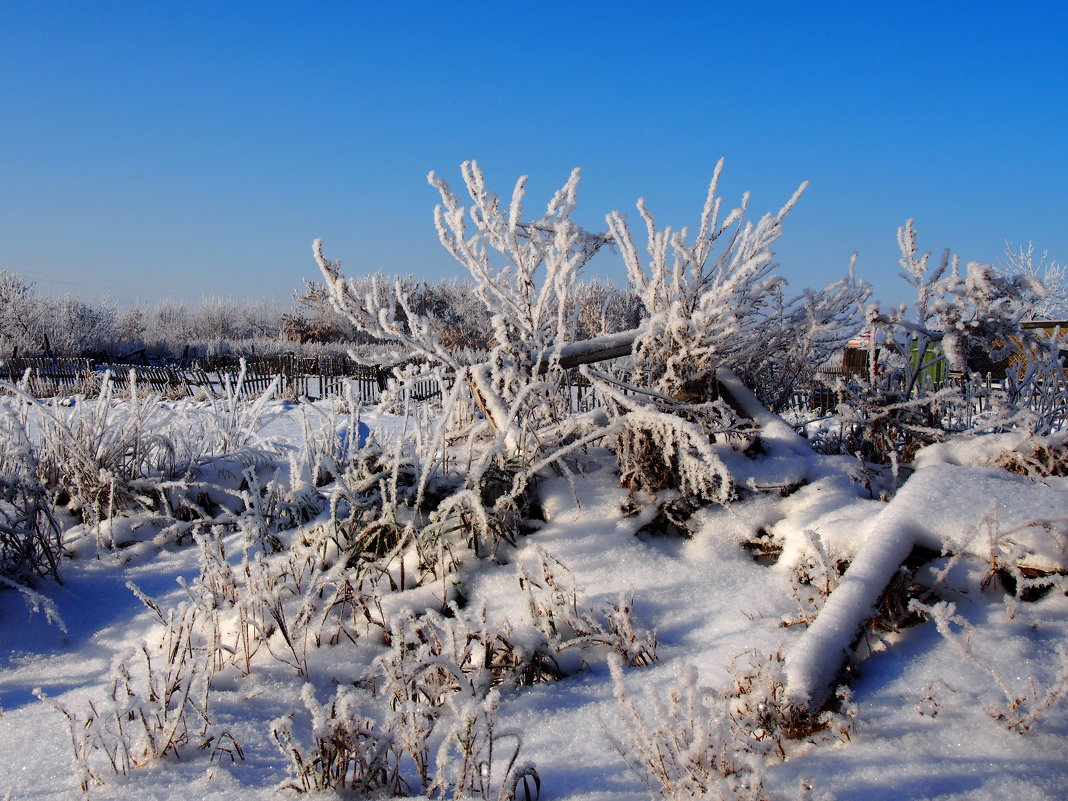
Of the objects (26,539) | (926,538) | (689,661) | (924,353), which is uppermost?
(924,353)

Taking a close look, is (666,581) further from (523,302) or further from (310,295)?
(310,295)

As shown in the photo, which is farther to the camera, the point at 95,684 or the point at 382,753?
the point at 95,684

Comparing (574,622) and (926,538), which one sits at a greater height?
(926,538)

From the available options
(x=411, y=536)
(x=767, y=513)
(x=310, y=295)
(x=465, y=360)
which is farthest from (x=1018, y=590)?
(x=310, y=295)

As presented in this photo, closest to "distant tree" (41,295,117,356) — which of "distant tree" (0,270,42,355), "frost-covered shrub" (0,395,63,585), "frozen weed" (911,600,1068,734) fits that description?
"distant tree" (0,270,42,355)

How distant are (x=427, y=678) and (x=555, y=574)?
0.72 meters

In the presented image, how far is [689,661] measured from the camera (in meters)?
2.20

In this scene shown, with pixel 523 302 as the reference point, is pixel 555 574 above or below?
below

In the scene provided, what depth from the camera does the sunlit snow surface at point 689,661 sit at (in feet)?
5.47

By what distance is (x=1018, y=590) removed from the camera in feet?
7.30

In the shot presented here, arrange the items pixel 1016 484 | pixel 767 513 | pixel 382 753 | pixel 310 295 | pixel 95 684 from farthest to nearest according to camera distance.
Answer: pixel 310 295 < pixel 767 513 < pixel 1016 484 < pixel 95 684 < pixel 382 753

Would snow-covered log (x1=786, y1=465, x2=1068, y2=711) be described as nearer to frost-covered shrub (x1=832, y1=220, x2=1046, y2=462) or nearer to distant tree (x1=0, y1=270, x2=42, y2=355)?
frost-covered shrub (x1=832, y1=220, x2=1046, y2=462)

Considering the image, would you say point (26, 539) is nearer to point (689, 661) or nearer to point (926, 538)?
point (689, 661)

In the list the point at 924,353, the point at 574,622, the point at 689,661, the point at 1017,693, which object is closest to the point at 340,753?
the point at 574,622
